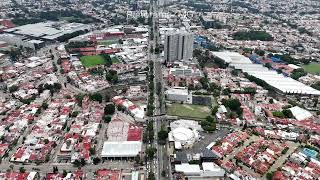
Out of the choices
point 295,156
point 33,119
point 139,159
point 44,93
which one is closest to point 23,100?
point 44,93

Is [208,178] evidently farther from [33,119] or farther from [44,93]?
[44,93]

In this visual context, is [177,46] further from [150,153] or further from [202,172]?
[202,172]

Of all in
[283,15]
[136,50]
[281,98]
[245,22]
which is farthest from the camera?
[283,15]

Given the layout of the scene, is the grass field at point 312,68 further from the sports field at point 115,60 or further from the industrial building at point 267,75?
the sports field at point 115,60

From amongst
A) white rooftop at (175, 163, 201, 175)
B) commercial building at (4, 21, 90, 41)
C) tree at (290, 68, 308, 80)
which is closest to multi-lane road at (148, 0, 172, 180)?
white rooftop at (175, 163, 201, 175)

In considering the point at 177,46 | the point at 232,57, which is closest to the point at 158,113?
the point at 177,46

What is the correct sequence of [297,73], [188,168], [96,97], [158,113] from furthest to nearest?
[297,73] < [96,97] < [158,113] < [188,168]
